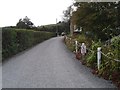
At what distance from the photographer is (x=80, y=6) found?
25.6m

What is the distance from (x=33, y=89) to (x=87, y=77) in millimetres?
2745

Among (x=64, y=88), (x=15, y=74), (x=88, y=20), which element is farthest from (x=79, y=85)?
(x=88, y=20)

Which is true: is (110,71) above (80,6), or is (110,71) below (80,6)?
below

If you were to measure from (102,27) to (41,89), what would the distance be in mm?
17618

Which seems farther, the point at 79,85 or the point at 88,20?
the point at 88,20

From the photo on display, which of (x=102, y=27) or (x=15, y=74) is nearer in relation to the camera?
(x=15, y=74)

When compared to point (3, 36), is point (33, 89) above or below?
below

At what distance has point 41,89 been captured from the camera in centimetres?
865

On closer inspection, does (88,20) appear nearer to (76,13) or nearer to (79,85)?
(76,13)

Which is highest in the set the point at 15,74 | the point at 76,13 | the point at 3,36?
the point at 76,13

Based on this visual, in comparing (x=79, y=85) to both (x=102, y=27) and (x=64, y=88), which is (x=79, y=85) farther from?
(x=102, y=27)

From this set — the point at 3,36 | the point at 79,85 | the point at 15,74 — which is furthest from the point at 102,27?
the point at 79,85

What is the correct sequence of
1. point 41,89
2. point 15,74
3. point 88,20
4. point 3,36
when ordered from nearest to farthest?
point 41,89
point 15,74
point 3,36
point 88,20

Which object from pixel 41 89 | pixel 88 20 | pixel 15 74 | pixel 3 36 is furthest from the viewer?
pixel 88 20
